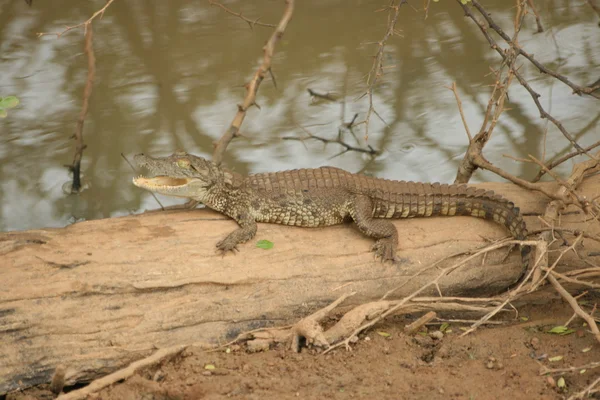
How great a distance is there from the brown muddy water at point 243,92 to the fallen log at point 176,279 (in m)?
2.31

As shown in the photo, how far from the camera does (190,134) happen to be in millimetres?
7438

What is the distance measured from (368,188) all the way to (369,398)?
1.75 m

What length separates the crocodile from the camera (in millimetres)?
4664

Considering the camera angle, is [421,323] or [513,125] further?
[513,125]

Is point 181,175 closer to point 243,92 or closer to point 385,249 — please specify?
point 385,249

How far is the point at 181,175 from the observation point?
15.4 feet

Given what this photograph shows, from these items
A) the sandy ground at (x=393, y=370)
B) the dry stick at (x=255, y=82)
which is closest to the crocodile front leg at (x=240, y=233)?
the sandy ground at (x=393, y=370)

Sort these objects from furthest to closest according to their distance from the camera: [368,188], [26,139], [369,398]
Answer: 1. [26,139]
2. [368,188]
3. [369,398]

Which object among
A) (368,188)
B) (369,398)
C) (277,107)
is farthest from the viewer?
(277,107)

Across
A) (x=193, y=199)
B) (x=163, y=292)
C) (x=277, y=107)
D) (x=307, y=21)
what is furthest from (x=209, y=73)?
(x=163, y=292)

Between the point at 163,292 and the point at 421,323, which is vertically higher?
the point at 163,292

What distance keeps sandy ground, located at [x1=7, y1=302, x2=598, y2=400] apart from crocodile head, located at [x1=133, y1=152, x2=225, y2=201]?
1208 millimetres

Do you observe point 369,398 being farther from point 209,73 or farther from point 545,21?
point 545,21

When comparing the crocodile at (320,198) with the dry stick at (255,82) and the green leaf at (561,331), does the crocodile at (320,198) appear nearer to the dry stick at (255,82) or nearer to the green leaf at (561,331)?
the green leaf at (561,331)
